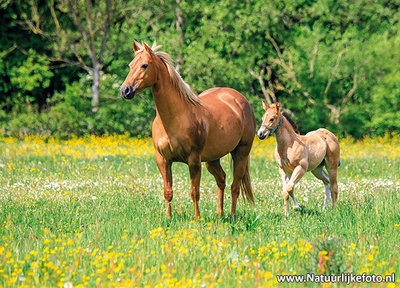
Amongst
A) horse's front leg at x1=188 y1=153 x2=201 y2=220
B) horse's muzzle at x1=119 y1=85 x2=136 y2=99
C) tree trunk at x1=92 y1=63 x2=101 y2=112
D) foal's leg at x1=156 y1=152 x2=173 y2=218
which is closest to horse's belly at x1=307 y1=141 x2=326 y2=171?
horse's front leg at x1=188 y1=153 x2=201 y2=220

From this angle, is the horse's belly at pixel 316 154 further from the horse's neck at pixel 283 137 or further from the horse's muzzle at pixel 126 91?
the horse's muzzle at pixel 126 91

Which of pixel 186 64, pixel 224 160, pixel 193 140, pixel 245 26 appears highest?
pixel 245 26

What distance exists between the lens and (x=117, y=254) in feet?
15.4

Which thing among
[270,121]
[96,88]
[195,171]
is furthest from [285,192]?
[96,88]

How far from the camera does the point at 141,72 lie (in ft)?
18.9

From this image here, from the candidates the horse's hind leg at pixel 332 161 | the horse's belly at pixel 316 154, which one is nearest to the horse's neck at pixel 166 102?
the horse's belly at pixel 316 154

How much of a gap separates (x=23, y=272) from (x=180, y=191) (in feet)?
15.7

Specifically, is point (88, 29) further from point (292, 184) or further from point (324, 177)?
point (292, 184)

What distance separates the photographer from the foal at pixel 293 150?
726cm

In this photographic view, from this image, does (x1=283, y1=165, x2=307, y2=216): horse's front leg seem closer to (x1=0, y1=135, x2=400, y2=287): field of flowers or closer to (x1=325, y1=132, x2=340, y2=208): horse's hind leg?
(x1=0, y1=135, x2=400, y2=287): field of flowers

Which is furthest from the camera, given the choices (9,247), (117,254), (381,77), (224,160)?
(381,77)

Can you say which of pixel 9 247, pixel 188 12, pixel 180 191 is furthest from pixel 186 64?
pixel 9 247

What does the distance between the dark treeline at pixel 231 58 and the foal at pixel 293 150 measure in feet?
39.6

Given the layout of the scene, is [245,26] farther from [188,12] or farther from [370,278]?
[370,278]
